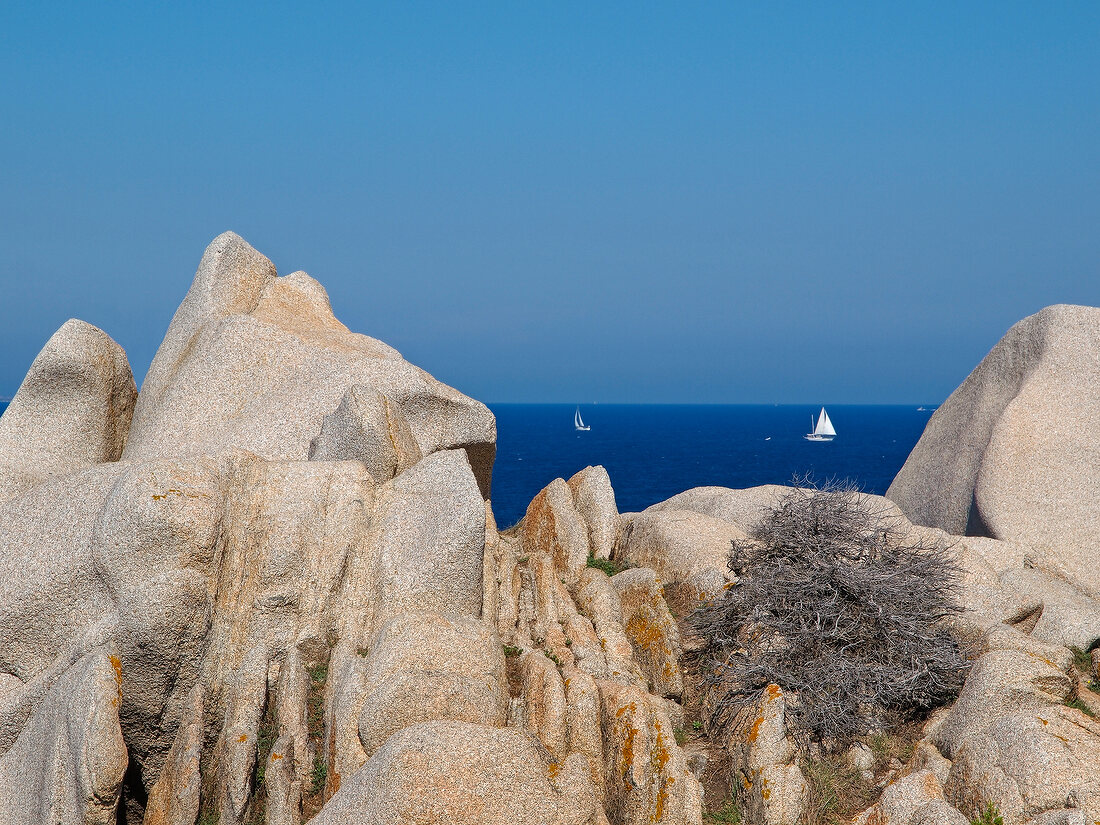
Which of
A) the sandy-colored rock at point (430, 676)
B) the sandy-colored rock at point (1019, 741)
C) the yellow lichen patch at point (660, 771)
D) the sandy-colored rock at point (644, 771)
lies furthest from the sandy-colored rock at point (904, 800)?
the sandy-colored rock at point (430, 676)

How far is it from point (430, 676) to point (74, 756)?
5.31 meters

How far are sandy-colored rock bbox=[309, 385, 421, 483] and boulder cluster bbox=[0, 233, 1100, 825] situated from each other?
0.07 metres

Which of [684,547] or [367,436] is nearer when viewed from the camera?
[367,436]

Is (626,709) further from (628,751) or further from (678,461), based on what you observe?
(678,461)

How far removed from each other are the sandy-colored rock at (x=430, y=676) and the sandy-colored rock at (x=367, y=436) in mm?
3669

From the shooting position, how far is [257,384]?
20.4 meters

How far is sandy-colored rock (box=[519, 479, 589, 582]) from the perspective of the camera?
20.0m

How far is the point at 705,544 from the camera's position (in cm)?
1955

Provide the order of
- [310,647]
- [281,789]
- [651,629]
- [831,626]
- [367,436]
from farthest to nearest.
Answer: [651,629]
[367,436]
[831,626]
[310,647]
[281,789]

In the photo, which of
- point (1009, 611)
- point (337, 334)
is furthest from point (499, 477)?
point (1009, 611)

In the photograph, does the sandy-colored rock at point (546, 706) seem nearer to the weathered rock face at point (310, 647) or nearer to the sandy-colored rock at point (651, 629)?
the weathered rock face at point (310, 647)

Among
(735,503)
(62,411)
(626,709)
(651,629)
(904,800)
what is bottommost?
(904,800)

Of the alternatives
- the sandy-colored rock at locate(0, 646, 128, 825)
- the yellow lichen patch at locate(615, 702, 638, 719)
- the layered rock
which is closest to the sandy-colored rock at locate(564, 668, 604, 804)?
the layered rock

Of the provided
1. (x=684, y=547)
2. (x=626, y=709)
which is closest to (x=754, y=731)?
(x=626, y=709)
